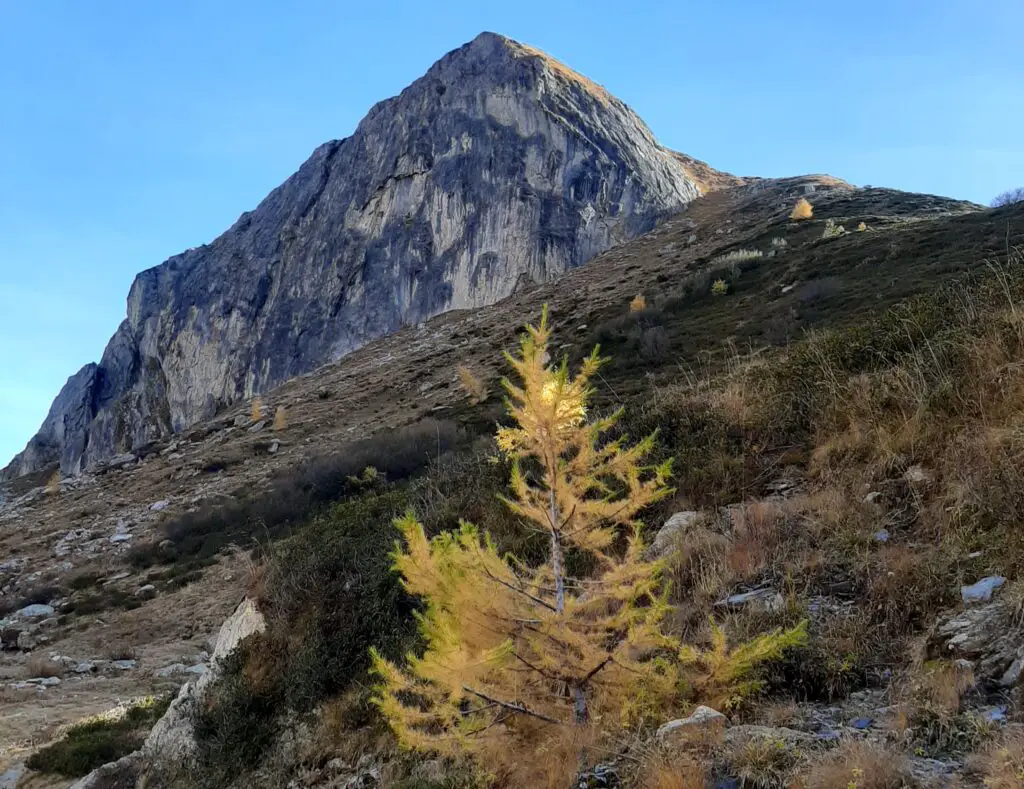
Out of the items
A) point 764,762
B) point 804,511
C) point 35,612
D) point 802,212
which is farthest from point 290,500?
point 802,212

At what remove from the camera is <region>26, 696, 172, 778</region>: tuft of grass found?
777 centimetres

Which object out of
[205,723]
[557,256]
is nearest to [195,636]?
[205,723]

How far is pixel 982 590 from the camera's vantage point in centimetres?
347

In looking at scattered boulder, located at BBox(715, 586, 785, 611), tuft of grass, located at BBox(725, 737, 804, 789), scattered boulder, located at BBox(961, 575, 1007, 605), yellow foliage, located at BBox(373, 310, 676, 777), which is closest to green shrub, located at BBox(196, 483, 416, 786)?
yellow foliage, located at BBox(373, 310, 676, 777)

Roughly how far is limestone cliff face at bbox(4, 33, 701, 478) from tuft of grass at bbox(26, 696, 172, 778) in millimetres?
36852

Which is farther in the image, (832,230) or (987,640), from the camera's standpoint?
(832,230)

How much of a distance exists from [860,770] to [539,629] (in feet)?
5.31

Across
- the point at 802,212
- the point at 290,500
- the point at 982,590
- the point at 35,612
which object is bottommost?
the point at 35,612

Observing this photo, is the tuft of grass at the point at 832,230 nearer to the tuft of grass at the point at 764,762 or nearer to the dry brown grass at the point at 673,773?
the tuft of grass at the point at 764,762

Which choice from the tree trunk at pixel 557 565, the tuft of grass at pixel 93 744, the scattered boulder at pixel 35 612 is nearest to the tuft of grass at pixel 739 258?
the tuft of grass at pixel 93 744

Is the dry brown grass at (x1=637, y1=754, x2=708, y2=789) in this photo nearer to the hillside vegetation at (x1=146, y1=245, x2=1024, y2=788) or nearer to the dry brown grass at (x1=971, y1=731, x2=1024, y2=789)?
the hillside vegetation at (x1=146, y1=245, x2=1024, y2=788)

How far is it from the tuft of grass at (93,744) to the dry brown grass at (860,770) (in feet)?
27.8

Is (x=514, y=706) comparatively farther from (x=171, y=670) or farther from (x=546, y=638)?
(x=171, y=670)

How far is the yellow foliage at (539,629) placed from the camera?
340 cm
